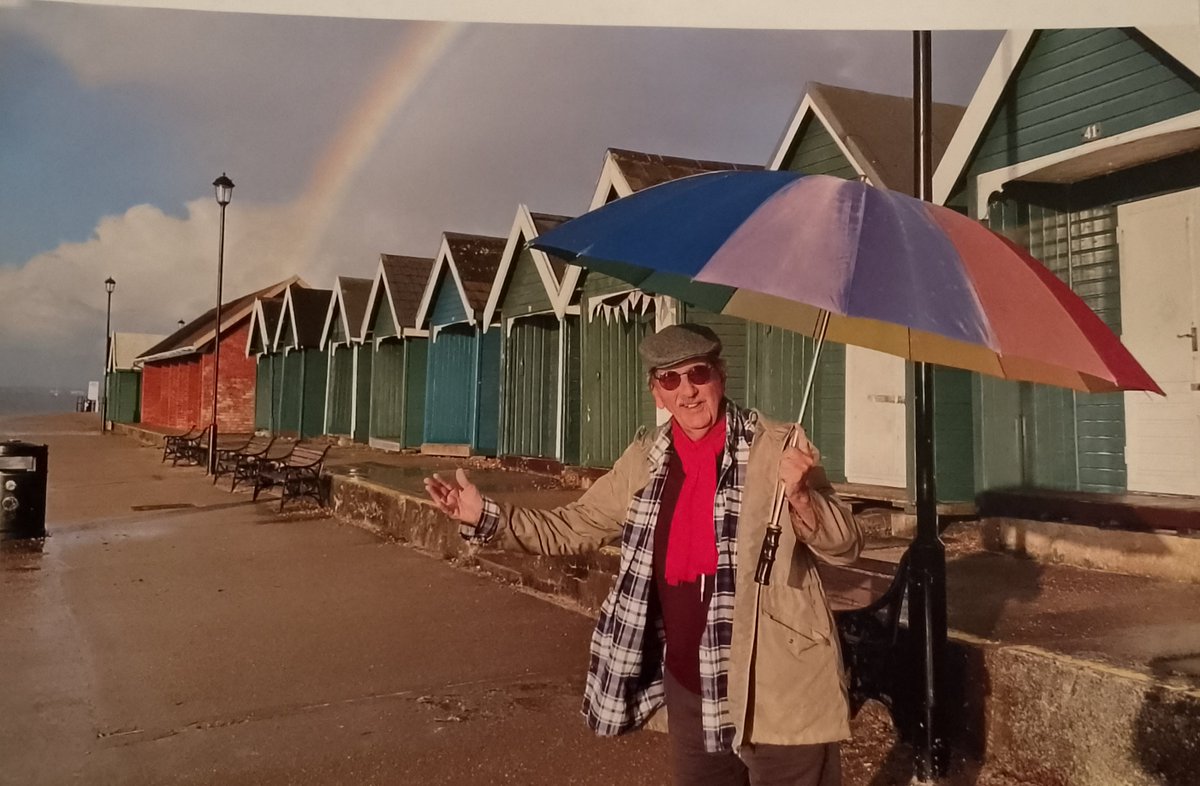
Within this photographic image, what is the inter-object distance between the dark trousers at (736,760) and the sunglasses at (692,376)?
2.64 feet

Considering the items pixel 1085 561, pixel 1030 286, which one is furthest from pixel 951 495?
pixel 1030 286

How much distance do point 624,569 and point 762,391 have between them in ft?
22.9

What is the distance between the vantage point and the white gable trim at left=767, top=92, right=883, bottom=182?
7.86 meters

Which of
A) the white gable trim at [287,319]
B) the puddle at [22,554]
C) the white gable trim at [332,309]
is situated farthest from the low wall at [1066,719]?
the white gable trim at [287,319]

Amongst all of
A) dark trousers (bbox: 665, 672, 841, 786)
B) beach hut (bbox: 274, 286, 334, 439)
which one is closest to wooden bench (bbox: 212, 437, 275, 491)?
beach hut (bbox: 274, 286, 334, 439)

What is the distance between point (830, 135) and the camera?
336 inches

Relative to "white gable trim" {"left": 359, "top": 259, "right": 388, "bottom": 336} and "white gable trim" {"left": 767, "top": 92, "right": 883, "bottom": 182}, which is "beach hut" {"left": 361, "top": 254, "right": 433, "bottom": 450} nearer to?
"white gable trim" {"left": 359, "top": 259, "right": 388, "bottom": 336}

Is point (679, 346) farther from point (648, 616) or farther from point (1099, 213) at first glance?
point (1099, 213)

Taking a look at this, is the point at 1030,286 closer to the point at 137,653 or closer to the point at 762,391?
the point at 137,653

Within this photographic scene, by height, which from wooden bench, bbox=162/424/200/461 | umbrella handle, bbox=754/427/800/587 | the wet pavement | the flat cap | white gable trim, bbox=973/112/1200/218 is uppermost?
white gable trim, bbox=973/112/1200/218

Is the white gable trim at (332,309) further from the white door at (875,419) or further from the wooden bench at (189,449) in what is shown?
the white door at (875,419)

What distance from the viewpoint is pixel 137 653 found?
5328mm

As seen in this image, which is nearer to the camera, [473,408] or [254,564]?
[254,564]

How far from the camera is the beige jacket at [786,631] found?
2094mm
